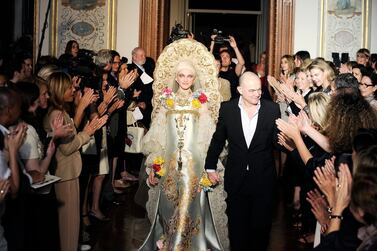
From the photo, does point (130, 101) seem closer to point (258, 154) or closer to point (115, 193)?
point (115, 193)

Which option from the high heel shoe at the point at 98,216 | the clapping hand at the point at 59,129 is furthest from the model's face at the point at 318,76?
the clapping hand at the point at 59,129

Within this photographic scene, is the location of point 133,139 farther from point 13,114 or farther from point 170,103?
point 13,114

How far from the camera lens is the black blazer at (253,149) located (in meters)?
4.72

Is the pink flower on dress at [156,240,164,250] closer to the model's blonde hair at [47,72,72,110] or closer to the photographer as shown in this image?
the model's blonde hair at [47,72,72,110]

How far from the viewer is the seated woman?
530 cm

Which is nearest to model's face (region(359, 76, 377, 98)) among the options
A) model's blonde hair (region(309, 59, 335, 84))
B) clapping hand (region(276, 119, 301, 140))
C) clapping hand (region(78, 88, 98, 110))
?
model's blonde hair (region(309, 59, 335, 84))

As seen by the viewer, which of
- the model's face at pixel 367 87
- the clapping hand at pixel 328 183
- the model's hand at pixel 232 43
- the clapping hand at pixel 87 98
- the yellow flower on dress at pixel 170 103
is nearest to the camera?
the clapping hand at pixel 328 183

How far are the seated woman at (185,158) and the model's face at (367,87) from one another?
1684mm

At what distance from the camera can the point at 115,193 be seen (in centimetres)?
788

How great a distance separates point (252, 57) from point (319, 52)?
4.53 metres

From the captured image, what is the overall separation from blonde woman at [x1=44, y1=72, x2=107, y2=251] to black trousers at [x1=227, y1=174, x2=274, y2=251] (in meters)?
1.30

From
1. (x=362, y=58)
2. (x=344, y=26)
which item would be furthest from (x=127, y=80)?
(x=344, y=26)

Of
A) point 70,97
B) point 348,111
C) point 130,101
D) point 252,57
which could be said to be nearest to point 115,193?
point 130,101

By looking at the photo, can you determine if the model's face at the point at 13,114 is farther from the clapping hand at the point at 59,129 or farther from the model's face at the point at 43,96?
the model's face at the point at 43,96
